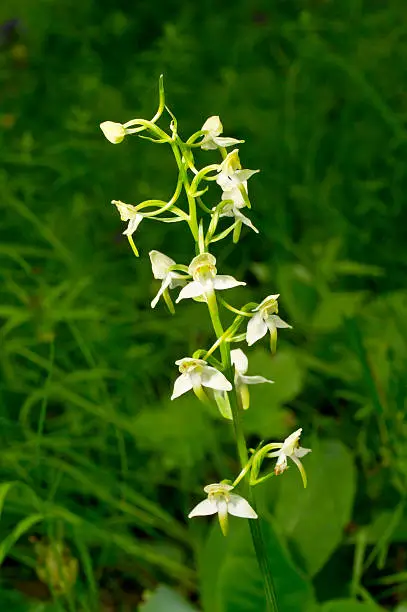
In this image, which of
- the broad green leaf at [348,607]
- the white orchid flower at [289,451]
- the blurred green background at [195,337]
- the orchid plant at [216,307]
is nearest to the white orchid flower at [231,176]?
the orchid plant at [216,307]

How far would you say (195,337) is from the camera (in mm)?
2230

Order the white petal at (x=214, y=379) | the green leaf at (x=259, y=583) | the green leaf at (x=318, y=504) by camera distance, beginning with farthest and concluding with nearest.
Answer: the green leaf at (x=318, y=504)
the green leaf at (x=259, y=583)
the white petal at (x=214, y=379)

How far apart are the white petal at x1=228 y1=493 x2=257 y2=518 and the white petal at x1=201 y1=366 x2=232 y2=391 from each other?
0.51 feet

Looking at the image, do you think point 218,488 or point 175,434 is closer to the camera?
point 218,488

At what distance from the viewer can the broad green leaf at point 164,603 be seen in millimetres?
1539

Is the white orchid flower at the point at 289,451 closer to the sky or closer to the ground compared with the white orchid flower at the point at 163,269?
closer to the ground

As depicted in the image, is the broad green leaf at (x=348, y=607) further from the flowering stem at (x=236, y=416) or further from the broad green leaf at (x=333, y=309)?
the broad green leaf at (x=333, y=309)

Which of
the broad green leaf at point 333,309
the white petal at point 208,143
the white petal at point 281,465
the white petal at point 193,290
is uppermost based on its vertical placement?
the broad green leaf at point 333,309

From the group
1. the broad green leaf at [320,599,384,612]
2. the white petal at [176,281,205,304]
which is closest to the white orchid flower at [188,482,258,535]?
the white petal at [176,281,205,304]

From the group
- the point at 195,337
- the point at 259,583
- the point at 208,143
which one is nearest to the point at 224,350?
the point at 208,143

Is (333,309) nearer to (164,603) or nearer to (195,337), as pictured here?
(195,337)

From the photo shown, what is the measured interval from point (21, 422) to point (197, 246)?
3.11 feet

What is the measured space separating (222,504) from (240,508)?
1.2 inches

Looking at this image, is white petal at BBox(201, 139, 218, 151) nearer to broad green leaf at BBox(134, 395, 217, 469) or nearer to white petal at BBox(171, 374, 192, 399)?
white petal at BBox(171, 374, 192, 399)
